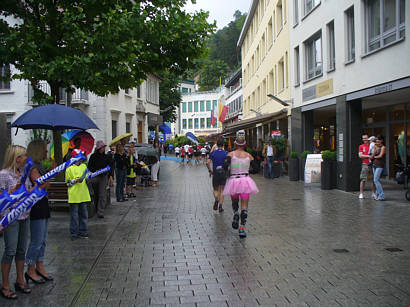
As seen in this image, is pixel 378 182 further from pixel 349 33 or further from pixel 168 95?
pixel 168 95

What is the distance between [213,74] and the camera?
88938 millimetres

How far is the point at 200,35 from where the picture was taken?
11.5m

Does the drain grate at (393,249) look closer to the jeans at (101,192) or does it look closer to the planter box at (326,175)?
the jeans at (101,192)

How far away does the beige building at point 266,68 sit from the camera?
950 inches

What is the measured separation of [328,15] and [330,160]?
5.66m

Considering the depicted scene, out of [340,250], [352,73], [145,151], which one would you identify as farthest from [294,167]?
[340,250]

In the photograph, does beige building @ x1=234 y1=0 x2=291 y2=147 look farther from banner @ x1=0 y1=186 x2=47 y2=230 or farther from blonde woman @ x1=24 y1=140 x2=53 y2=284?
banner @ x1=0 y1=186 x2=47 y2=230

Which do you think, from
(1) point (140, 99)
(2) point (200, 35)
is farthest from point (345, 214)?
(1) point (140, 99)

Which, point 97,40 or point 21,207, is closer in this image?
point 21,207

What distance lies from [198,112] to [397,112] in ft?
229

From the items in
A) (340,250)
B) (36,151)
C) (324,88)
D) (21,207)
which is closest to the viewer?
(21,207)

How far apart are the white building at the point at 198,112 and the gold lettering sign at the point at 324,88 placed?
210ft

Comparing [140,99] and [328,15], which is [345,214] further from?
[140,99]

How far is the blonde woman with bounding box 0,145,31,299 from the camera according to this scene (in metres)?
4.64
